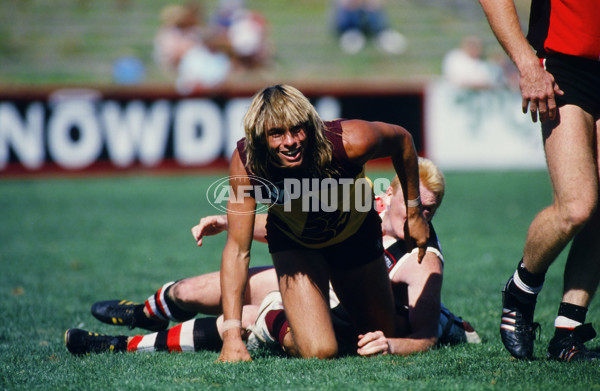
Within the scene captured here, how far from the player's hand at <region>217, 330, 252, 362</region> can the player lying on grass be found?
0.33 m

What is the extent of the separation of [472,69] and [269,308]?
41.3ft

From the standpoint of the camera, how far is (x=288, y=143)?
11.9 ft

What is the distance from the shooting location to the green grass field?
3.44 m

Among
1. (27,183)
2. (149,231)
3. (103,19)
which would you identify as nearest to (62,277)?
(149,231)

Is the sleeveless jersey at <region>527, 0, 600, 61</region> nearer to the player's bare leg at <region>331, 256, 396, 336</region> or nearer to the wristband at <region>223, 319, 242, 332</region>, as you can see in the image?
the player's bare leg at <region>331, 256, 396, 336</region>

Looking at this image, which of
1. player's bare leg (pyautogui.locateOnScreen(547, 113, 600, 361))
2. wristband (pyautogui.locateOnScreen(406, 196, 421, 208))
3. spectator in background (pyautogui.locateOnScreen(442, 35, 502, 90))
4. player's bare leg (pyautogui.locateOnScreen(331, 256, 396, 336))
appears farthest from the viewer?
spectator in background (pyautogui.locateOnScreen(442, 35, 502, 90))

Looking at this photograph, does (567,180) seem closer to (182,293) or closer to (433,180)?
(433,180)

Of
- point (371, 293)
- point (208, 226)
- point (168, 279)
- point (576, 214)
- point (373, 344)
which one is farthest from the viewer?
point (168, 279)

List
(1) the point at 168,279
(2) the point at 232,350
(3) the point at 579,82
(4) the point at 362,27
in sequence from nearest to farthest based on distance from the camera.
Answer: (3) the point at 579,82, (2) the point at 232,350, (1) the point at 168,279, (4) the point at 362,27

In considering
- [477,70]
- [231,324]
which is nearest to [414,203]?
[231,324]

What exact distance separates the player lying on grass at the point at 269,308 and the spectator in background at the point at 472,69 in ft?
37.0

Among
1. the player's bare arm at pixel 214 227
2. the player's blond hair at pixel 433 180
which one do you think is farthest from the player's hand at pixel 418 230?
the player's bare arm at pixel 214 227

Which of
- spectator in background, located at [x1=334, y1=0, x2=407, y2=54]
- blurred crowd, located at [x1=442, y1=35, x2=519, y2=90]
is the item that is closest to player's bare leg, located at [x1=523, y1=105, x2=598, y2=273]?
blurred crowd, located at [x1=442, y1=35, x2=519, y2=90]

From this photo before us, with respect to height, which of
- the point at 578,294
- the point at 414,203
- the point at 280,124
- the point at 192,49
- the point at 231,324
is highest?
the point at 192,49
